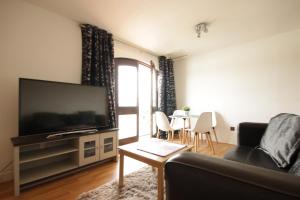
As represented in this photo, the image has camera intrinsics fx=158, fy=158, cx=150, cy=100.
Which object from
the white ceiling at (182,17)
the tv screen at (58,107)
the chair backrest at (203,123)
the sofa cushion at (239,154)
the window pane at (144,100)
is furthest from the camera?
the window pane at (144,100)

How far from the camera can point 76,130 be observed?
91.7 inches

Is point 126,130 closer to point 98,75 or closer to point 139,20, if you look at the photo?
point 98,75

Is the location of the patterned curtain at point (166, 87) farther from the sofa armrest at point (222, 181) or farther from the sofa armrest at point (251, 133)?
the sofa armrest at point (222, 181)

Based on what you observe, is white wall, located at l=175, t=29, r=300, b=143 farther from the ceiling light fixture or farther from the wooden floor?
the wooden floor

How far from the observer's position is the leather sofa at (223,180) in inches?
24.7

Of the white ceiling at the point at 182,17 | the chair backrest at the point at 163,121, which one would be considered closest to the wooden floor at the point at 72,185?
the chair backrest at the point at 163,121

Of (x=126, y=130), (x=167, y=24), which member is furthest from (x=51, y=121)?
(x=167, y=24)

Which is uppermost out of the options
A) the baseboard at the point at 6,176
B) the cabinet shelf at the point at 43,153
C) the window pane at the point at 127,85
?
the window pane at the point at 127,85

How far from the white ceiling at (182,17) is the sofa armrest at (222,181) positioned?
2.14m

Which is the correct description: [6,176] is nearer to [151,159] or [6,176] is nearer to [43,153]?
[43,153]

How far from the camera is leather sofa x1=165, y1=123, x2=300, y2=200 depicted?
24.7 inches

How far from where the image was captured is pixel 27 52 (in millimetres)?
2193


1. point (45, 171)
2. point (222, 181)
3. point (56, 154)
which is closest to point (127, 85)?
point (56, 154)

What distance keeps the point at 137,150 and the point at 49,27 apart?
2244mm
